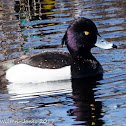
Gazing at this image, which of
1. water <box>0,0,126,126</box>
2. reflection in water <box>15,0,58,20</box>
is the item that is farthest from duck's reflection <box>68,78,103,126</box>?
reflection in water <box>15,0,58,20</box>

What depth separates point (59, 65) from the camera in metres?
10.9

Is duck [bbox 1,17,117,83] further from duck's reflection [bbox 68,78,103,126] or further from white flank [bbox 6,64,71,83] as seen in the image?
duck's reflection [bbox 68,78,103,126]

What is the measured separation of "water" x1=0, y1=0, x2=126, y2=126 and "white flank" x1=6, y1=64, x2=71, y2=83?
19cm

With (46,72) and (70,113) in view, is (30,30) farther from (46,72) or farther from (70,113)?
(70,113)

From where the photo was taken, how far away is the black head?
442 inches

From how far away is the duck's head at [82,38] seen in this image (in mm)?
11250

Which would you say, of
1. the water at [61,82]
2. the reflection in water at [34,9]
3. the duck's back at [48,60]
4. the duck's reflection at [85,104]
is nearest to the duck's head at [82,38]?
the duck's back at [48,60]

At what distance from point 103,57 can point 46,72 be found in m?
1.83

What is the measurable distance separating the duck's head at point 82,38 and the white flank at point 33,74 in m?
0.63

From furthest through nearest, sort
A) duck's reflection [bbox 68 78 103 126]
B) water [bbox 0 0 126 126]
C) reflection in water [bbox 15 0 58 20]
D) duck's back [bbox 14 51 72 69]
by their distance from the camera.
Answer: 1. reflection in water [bbox 15 0 58 20]
2. duck's back [bbox 14 51 72 69]
3. water [bbox 0 0 126 126]
4. duck's reflection [bbox 68 78 103 126]

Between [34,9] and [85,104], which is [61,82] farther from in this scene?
[34,9]

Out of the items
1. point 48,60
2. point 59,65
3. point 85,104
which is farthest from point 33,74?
point 85,104

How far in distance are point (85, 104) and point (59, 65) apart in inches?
73.6

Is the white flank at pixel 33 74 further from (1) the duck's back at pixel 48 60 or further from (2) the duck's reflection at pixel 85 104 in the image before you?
(2) the duck's reflection at pixel 85 104
